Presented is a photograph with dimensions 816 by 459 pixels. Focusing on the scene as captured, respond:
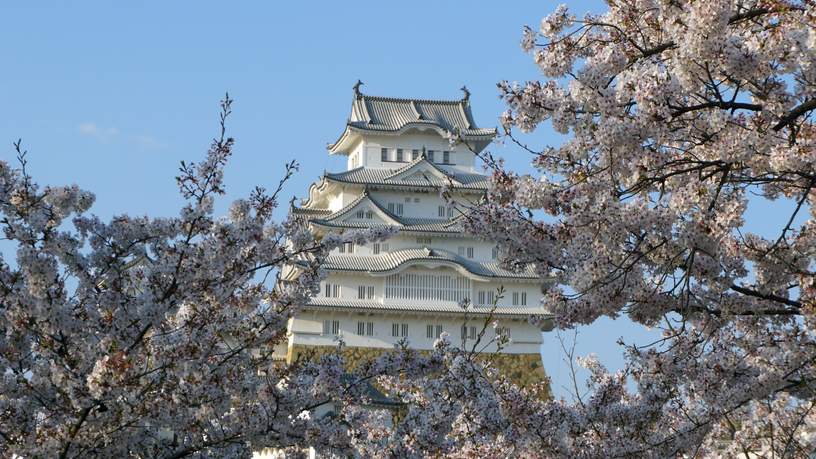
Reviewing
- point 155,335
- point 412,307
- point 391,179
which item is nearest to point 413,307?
point 412,307

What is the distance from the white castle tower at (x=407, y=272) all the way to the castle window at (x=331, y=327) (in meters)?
0.04

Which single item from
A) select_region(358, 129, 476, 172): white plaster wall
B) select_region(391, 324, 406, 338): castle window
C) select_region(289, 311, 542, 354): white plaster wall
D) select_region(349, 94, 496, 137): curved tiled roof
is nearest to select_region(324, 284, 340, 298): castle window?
select_region(289, 311, 542, 354): white plaster wall

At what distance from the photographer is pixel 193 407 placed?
333 inches

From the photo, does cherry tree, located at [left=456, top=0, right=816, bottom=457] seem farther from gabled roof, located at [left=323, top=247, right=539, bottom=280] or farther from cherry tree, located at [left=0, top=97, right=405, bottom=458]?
gabled roof, located at [left=323, top=247, right=539, bottom=280]

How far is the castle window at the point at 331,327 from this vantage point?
1955 inches

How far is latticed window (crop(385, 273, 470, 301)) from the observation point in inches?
1977

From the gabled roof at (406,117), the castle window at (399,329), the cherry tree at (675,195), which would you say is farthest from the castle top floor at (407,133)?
the cherry tree at (675,195)

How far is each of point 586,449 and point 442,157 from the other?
1703 inches

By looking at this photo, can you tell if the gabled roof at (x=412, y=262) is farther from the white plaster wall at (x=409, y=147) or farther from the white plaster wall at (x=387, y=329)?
the white plaster wall at (x=409, y=147)

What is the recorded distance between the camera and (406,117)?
5512 centimetres

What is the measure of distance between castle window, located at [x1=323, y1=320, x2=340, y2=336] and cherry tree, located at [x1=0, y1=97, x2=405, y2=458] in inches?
1578

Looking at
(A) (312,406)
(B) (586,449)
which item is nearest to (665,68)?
(A) (312,406)

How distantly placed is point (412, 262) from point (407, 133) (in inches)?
309

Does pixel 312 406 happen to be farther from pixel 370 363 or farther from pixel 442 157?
pixel 442 157
